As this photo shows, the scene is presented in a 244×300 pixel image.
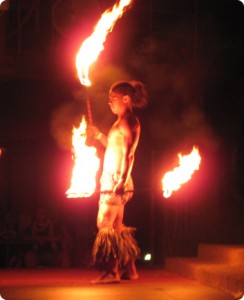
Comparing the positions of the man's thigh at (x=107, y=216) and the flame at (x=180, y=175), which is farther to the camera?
the flame at (x=180, y=175)

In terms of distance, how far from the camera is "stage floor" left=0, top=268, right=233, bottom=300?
712 centimetres

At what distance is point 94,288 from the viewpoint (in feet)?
25.3

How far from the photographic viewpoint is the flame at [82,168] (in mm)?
8133

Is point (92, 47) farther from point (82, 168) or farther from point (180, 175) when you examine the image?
point (180, 175)

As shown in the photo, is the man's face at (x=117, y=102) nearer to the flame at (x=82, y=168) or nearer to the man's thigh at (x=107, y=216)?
the flame at (x=82, y=168)

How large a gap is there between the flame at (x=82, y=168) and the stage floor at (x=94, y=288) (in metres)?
1.16

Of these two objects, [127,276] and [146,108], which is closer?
[127,276]

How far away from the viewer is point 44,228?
11.6 m

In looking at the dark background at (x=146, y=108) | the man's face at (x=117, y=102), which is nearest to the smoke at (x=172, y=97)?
the dark background at (x=146, y=108)

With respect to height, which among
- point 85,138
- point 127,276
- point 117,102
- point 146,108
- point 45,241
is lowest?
point 127,276

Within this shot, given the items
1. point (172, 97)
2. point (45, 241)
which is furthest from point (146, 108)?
point (45, 241)

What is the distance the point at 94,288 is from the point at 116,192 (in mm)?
1146

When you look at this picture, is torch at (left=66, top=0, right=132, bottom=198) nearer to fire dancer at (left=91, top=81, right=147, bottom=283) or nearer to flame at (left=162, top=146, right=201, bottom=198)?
fire dancer at (left=91, top=81, right=147, bottom=283)

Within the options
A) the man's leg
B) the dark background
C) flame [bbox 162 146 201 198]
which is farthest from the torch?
the dark background
